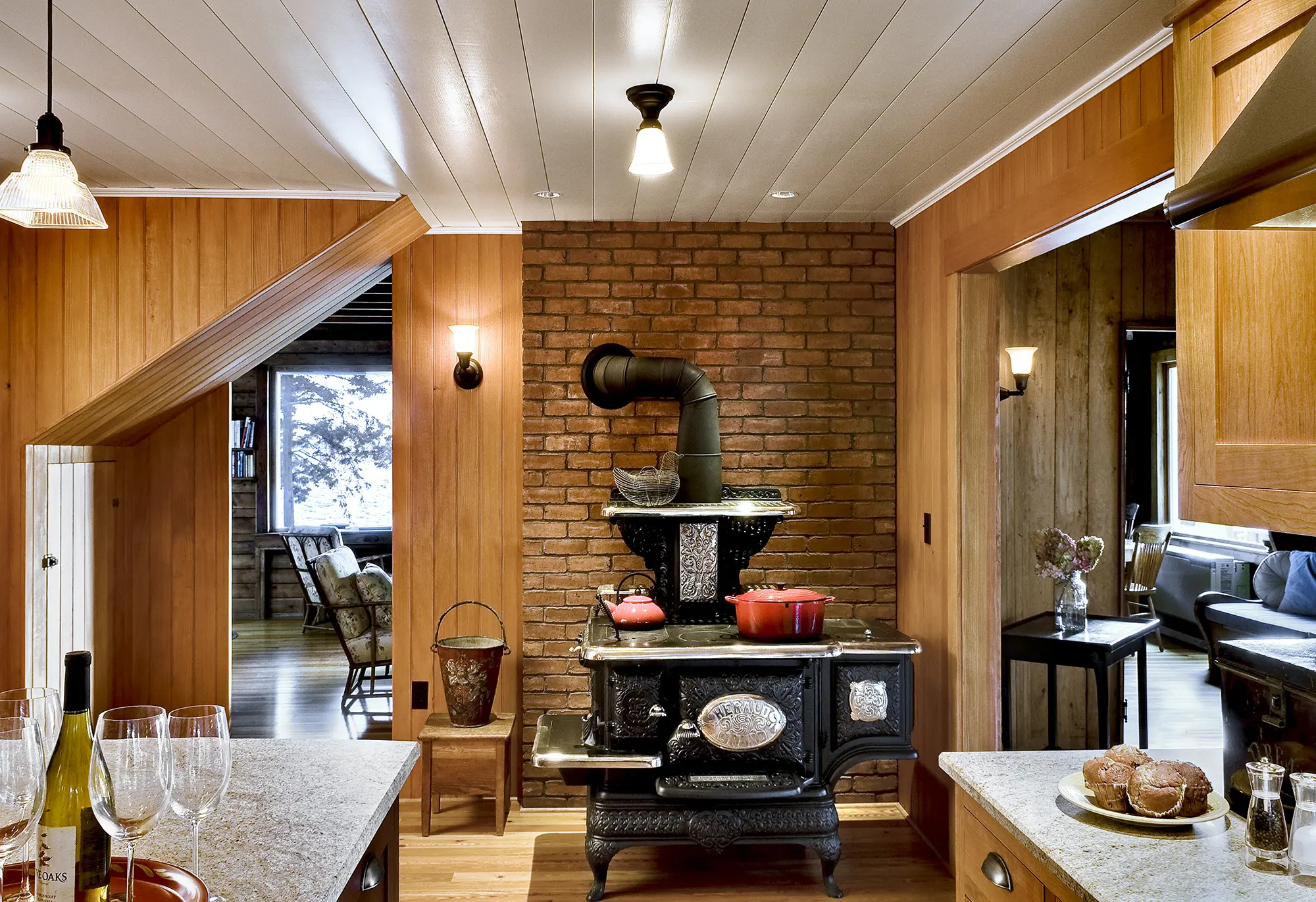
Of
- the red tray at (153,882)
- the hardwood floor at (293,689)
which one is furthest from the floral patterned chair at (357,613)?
the red tray at (153,882)

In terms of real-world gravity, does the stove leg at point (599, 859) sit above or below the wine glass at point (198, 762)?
below

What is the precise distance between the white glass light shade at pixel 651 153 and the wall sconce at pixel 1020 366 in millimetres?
2295

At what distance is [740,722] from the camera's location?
3.20 m

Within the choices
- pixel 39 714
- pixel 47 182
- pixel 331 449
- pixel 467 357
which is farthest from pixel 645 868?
pixel 331 449

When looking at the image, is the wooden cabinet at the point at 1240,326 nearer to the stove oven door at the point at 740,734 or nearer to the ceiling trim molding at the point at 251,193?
the stove oven door at the point at 740,734

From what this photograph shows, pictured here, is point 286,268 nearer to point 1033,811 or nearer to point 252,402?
point 1033,811

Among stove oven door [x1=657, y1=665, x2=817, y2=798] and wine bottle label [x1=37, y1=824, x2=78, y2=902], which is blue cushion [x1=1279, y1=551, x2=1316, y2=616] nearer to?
stove oven door [x1=657, y1=665, x2=817, y2=798]

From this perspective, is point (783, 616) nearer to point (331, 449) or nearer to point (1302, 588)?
point (1302, 588)

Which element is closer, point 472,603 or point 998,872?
point 998,872

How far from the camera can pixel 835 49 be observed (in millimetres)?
2322

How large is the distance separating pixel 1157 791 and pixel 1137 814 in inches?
2.1

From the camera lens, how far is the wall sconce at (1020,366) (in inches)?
164

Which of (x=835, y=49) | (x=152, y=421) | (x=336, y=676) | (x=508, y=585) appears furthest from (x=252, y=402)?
(x=835, y=49)

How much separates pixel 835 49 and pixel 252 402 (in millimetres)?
8078
